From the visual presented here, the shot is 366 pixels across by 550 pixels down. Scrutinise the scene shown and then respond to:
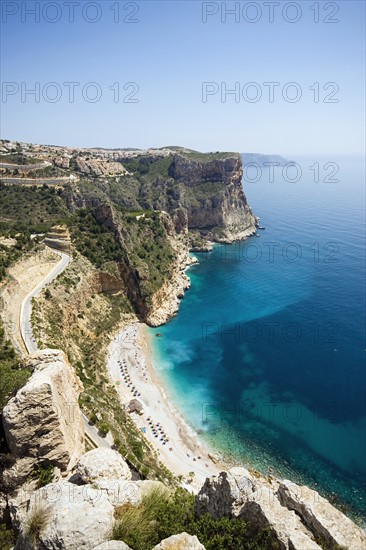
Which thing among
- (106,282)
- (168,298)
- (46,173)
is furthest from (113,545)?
(46,173)

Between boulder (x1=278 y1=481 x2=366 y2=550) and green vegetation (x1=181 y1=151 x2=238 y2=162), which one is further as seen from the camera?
green vegetation (x1=181 y1=151 x2=238 y2=162)

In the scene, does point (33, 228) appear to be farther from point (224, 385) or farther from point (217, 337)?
point (224, 385)

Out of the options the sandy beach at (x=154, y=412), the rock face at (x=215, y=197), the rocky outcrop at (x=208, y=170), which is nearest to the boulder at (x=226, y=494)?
the sandy beach at (x=154, y=412)

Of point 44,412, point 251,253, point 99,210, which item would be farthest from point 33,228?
point 251,253

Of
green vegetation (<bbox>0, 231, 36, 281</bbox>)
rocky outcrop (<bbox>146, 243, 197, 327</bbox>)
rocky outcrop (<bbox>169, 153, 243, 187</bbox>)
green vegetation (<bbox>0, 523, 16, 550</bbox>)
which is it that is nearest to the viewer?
green vegetation (<bbox>0, 523, 16, 550</bbox>)

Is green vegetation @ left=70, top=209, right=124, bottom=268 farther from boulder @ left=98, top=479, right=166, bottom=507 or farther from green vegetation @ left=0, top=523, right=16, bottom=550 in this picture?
green vegetation @ left=0, top=523, right=16, bottom=550

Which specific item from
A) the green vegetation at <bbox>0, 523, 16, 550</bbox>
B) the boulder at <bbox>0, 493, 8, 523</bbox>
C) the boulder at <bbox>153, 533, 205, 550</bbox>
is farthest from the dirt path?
the boulder at <bbox>153, 533, 205, 550</bbox>

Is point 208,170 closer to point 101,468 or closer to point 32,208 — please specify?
point 32,208

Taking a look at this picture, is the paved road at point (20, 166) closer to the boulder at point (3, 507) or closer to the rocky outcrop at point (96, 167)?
the rocky outcrop at point (96, 167)
